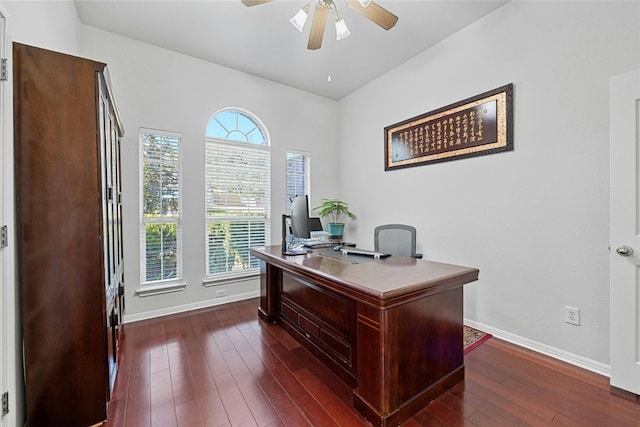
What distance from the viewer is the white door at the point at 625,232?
1.69m

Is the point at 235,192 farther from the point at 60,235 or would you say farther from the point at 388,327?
the point at 388,327

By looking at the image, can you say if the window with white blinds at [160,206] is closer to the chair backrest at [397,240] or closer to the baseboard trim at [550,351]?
the chair backrest at [397,240]

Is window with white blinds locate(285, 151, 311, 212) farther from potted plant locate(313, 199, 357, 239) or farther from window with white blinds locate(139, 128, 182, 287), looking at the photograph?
window with white blinds locate(139, 128, 182, 287)

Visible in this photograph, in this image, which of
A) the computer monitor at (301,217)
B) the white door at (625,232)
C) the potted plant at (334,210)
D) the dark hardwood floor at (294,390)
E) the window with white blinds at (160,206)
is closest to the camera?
the dark hardwood floor at (294,390)

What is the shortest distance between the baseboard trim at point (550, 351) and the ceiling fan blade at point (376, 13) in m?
2.86

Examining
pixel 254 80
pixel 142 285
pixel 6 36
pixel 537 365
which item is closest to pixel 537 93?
pixel 537 365

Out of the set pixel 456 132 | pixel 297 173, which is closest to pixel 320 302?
pixel 456 132

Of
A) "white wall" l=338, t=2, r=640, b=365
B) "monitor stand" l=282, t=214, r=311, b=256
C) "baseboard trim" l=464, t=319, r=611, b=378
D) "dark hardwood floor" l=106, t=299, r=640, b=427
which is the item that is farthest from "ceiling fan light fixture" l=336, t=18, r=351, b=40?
"baseboard trim" l=464, t=319, r=611, b=378

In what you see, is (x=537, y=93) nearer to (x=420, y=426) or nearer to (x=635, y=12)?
(x=635, y=12)

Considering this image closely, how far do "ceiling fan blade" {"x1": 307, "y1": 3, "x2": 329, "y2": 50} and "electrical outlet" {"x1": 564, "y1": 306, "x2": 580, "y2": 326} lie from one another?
2.92 meters

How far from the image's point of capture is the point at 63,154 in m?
1.41

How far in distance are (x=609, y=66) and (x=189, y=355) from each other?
12.7 feet

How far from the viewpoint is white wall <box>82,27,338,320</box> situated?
2.92 metres

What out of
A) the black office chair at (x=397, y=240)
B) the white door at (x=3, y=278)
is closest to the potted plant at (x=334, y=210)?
the black office chair at (x=397, y=240)
